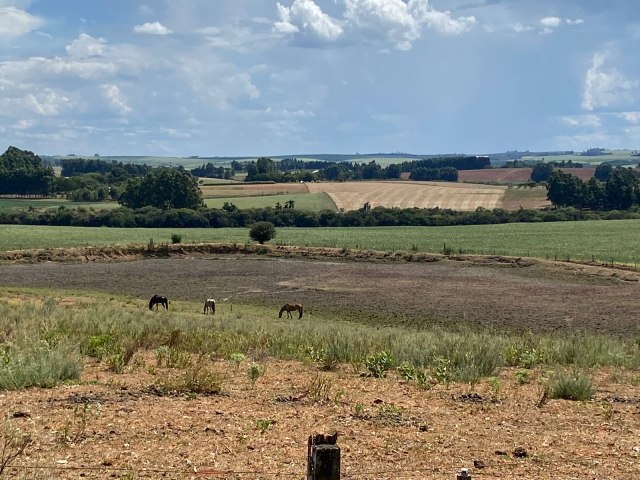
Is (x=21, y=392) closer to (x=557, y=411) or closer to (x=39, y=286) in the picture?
(x=557, y=411)

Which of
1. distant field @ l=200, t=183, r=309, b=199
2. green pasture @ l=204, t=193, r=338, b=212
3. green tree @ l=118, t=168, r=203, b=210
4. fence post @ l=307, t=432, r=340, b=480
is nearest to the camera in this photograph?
fence post @ l=307, t=432, r=340, b=480

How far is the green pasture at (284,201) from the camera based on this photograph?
105m

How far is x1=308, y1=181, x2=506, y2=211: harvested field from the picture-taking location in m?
109

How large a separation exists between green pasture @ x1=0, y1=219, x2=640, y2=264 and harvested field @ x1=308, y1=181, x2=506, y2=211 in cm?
1957

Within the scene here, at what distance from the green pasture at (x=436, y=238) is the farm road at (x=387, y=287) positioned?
7.13 m

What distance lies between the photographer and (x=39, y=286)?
44281 mm

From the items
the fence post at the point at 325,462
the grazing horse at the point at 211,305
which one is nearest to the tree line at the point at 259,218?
the grazing horse at the point at 211,305

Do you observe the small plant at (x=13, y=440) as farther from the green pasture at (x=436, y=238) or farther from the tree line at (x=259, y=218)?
the tree line at (x=259, y=218)

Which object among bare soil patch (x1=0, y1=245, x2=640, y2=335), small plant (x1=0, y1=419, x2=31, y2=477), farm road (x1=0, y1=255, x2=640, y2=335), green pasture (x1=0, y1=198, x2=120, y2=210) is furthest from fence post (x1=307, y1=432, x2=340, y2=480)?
green pasture (x1=0, y1=198, x2=120, y2=210)

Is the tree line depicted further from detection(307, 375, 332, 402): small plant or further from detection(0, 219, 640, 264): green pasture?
detection(307, 375, 332, 402): small plant

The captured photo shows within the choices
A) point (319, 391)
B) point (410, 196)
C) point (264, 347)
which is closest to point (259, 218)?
point (410, 196)

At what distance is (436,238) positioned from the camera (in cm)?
7400

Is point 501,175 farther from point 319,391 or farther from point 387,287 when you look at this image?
point 319,391

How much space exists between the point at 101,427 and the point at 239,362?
16.2ft
